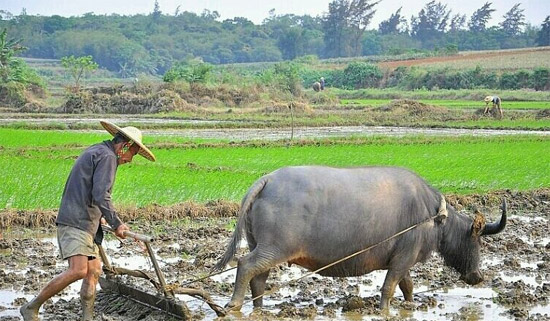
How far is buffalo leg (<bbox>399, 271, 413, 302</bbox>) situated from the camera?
6824mm

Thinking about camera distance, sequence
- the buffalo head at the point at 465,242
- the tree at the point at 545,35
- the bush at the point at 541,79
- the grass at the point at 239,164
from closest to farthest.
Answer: the buffalo head at the point at 465,242
the grass at the point at 239,164
the bush at the point at 541,79
the tree at the point at 545,35

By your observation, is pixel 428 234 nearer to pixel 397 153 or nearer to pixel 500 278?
pixel 500 278

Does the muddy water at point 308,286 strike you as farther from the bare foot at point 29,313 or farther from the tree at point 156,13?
the tree at point 156,13

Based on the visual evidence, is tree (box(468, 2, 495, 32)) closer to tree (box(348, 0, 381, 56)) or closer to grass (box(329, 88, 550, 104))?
tree (box(348, 0, 381, 56))

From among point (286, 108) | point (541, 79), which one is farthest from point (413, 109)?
point (541, 79)

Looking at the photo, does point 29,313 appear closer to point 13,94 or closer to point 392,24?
point 13,94

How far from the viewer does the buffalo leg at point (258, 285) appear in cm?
630

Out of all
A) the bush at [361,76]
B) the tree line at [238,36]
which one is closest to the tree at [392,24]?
the tree line at [238,36]

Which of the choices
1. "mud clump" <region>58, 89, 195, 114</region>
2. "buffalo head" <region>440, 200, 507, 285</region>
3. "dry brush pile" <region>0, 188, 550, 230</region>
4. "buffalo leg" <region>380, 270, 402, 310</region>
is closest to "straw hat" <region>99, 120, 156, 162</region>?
"buffalo leg" <region>380, 270, 402, 310</region>

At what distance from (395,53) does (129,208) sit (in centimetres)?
7498

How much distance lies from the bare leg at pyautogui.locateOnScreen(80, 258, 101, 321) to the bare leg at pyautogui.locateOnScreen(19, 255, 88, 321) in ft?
0.24

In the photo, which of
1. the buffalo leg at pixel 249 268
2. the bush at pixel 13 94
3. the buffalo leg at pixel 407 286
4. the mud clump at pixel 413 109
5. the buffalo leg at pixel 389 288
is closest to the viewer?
the buffalo leg at pixel 249 268

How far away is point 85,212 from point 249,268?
1271 millimetres

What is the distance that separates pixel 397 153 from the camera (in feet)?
59.1
